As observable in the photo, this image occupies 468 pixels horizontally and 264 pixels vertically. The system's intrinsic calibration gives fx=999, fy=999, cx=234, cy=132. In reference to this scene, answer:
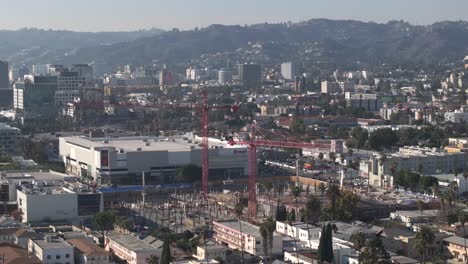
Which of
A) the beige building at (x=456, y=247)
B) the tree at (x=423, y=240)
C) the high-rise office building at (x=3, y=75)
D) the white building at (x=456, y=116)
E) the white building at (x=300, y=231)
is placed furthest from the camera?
the high-rise office building at (x=3, y=75)

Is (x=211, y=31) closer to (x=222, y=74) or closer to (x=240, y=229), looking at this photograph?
(x=222, y=74)

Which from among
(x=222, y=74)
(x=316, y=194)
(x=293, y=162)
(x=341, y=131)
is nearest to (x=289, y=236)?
(x=316, y=194)

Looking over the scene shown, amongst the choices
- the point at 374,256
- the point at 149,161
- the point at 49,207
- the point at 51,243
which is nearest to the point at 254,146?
the point at 149,161

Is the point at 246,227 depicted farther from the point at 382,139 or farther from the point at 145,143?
the point at 382,139

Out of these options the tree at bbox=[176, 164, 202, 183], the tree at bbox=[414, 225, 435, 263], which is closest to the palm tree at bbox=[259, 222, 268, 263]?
the tree at bbox=[414, 225, 435, 263]

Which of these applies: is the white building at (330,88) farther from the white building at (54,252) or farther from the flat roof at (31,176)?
the white building at (54,252)

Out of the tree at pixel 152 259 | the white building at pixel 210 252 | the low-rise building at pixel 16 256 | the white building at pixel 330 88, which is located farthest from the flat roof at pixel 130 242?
the white building at pixel 330 88

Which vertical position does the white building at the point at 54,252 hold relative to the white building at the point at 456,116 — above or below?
below
